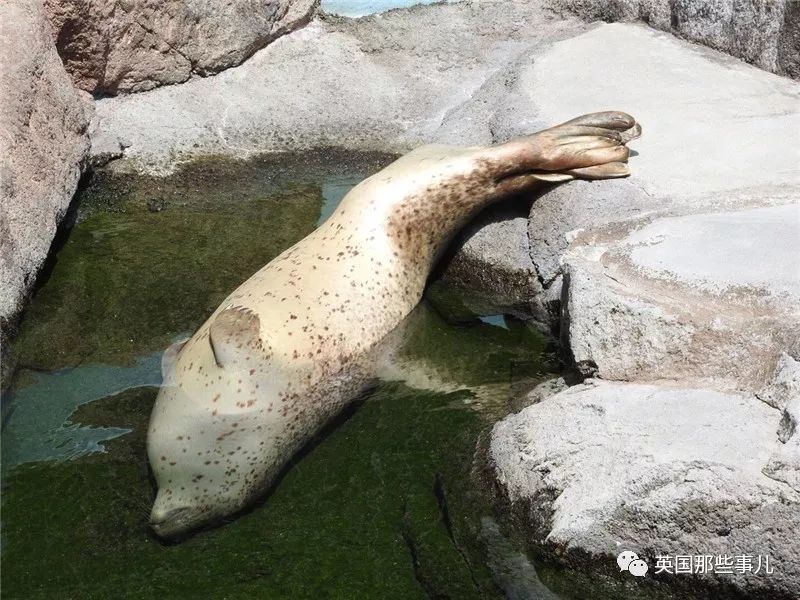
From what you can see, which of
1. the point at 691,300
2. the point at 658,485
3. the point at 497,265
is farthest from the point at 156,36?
the point at 658,485

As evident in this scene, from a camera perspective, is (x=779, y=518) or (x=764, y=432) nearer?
(x=779, y=518)

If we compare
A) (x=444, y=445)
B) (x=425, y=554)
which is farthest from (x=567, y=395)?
(x=425, y=554)

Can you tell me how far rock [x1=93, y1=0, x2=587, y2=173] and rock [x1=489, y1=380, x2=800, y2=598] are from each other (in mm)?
2486

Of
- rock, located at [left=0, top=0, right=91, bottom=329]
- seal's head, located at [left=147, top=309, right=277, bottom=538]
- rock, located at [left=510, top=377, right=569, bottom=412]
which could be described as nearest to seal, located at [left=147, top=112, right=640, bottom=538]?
seal's head, located at [left=147, top=309, right=277, bottom=538]

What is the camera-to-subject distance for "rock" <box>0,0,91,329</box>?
16.1 ft

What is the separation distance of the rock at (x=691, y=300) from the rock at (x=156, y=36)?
134 inches

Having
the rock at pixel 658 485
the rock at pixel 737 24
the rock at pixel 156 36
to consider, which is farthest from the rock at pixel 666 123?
the rock at pixel 156 36

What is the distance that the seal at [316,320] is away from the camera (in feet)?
12.4

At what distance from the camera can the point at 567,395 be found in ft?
12.9

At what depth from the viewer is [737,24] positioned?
6477 mm

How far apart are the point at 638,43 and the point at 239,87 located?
103 inches

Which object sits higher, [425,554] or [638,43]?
[638,43]

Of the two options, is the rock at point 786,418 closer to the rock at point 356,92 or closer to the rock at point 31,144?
the rock at point 356,92

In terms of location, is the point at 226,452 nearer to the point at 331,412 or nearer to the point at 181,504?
the point at 181,504
